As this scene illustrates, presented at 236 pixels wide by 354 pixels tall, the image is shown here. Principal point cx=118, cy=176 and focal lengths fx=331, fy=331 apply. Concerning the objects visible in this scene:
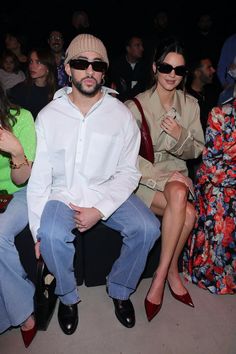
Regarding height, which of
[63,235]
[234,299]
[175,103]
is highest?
[175,103]

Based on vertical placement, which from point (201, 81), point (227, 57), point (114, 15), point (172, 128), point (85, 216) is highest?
point (114, 15)

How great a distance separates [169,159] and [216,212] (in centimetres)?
53

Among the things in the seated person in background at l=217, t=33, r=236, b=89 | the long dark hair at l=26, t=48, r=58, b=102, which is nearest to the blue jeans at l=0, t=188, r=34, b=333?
the long dark hair at l=26, t=48, r=58, b=102

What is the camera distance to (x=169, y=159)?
2.51 m

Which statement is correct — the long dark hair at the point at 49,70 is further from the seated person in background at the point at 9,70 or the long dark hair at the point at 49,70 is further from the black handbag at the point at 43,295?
the black handbag at the point at 43,295

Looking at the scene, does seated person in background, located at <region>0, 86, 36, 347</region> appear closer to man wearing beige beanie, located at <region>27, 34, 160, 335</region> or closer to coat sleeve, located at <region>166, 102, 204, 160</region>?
man wearing beige beanie, located at <region>27, 34, 160, 335</region>

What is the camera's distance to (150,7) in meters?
7.55

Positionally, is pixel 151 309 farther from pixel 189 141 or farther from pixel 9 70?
pixel 9 70

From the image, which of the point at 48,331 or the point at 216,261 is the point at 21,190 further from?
the point at 216,261

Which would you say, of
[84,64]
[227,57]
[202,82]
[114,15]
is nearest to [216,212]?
[84,64]

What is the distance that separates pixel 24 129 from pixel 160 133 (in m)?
0.95

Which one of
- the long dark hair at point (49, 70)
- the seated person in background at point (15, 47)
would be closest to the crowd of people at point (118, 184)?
the long dark hair at point (49, 70)

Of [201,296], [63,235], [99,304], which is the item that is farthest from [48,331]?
[201,296]

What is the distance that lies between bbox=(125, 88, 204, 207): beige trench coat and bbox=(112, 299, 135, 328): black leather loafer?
68 cm
